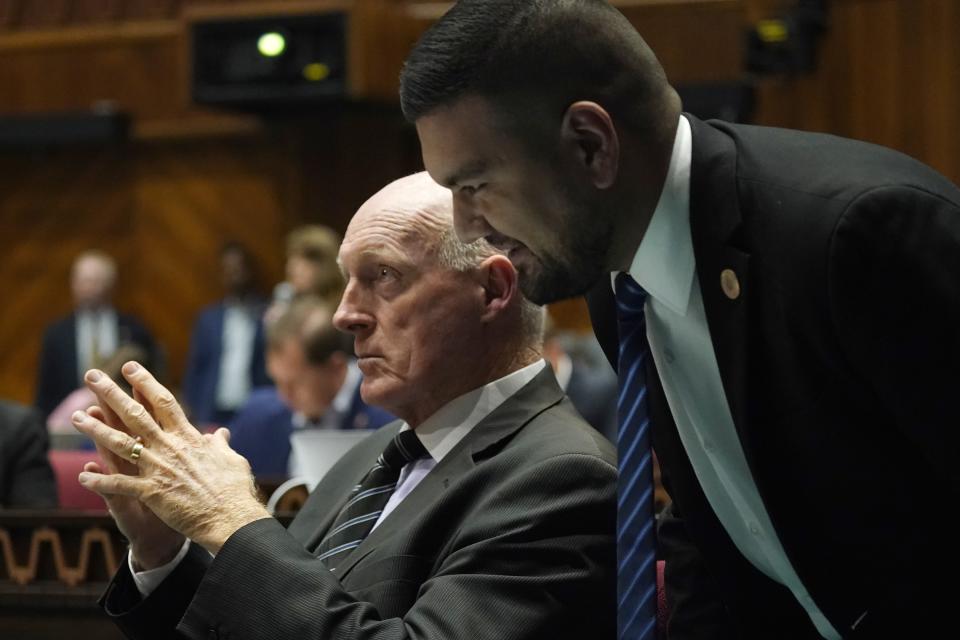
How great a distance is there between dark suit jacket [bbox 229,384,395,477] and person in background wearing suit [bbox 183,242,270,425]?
3245 mm

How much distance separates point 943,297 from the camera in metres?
1.45

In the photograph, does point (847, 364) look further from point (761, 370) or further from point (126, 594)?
point (126, 594)

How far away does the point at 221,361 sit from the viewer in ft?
28.4

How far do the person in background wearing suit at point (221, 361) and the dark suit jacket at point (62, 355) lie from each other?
0.31 meters

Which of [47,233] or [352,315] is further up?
[352,315]

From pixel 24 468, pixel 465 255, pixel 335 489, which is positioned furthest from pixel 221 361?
pixel 465 255

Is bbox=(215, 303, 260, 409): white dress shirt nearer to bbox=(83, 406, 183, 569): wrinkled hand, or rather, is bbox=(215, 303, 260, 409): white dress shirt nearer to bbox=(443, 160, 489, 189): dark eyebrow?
bbox=(83, 406, 183, 569): wrinkled hand

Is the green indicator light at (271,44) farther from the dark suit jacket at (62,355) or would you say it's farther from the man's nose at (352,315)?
the man's nose at (352,315)

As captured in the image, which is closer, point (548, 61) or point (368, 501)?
point (548, 61)

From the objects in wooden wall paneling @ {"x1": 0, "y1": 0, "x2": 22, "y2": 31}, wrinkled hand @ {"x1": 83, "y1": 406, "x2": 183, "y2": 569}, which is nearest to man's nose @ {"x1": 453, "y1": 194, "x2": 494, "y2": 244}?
wrinkled hand @ {"x1": 83, "y1": 406, "x2": 183, "y2": 569}

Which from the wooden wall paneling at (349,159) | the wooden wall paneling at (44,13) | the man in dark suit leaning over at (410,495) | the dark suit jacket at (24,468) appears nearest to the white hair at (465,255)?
A: the man in dark suit leaning over at (410,495)

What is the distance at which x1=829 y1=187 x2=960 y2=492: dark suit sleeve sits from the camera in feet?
4.77

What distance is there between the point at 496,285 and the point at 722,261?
2.53ft

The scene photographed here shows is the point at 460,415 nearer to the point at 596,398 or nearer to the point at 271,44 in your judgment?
the point at 596,398
